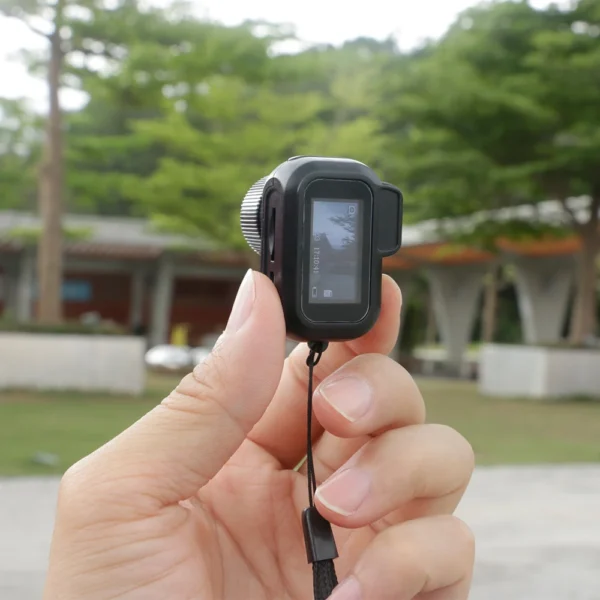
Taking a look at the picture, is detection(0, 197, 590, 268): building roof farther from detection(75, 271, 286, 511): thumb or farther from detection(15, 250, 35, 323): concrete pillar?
detection(75, 271, 286, 511): thumb

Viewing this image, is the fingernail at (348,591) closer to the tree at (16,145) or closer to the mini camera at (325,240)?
the mini camera at (325,240)

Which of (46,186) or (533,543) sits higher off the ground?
(46,186)

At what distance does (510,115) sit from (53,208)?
345 inches

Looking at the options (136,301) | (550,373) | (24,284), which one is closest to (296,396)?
(550,373)

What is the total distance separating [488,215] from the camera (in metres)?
19.1

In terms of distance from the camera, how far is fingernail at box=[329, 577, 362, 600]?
157 cm

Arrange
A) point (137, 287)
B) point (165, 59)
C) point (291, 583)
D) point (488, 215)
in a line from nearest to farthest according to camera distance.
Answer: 1. point (291, 583)
2. point (165, 59)
3. point (488, 215)
4. point (137, 287)

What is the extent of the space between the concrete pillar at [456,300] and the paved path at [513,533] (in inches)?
735

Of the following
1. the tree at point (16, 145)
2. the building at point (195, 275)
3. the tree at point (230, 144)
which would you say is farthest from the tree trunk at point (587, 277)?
the tree at point (16, 145)

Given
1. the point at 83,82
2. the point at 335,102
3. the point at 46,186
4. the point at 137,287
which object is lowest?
the point at 137,287

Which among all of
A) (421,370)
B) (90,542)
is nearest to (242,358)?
(90,542)

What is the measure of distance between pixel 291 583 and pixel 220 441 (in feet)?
1.68

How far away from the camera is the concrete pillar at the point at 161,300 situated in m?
28.5

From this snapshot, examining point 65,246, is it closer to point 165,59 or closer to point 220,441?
point 165,59
